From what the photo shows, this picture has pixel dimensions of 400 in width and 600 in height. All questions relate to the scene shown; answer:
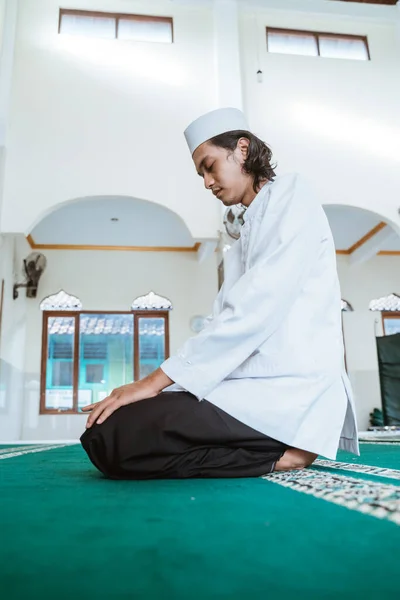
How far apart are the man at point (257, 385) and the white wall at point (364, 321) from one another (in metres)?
8.03

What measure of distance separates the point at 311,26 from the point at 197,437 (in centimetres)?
682

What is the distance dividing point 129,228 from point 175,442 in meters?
7.24

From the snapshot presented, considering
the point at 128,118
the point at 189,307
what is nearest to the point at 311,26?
the point at 128,118

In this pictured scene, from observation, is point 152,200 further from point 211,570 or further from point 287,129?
point 211,570

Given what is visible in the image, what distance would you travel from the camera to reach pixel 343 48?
704 centimetres

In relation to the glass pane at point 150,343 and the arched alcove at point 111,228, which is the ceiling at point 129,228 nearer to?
the arched alcove at point 111,228

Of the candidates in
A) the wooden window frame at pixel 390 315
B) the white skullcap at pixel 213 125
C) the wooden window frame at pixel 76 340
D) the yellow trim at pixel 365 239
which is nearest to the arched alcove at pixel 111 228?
the wooden window frame at pixel 76 340

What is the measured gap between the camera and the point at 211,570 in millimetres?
649

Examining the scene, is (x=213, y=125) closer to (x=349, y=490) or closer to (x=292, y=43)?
(x=349, y=490)

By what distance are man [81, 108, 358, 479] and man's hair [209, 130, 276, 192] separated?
0.63ft

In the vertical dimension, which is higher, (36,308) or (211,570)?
(36,308)

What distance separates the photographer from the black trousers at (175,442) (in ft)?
4.80

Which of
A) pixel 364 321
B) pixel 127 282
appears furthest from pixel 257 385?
pixel 364 321

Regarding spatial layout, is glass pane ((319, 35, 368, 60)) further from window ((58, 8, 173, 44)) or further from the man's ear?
the man's ear
